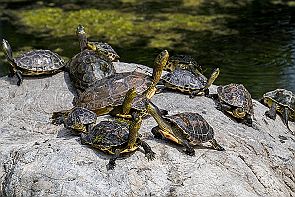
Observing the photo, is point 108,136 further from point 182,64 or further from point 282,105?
point 282,105

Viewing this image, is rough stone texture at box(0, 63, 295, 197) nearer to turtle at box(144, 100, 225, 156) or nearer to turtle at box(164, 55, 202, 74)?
turtle at box(144, 100, 225, 156)

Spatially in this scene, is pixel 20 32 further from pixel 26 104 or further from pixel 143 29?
pixel 26 104

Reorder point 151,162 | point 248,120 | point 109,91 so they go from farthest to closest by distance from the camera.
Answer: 1. point 248,120
2. point 109,91
3. point 151,162

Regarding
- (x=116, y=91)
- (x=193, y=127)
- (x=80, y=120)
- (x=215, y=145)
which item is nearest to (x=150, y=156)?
(x=193, y=127)

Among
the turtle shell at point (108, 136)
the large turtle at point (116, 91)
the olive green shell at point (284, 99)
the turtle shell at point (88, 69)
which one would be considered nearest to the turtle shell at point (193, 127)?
the turtle shell at point (108, 136)

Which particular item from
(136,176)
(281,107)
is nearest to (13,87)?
(136,176)

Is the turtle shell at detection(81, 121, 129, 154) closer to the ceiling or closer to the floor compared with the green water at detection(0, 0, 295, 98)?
closer to the ceiling

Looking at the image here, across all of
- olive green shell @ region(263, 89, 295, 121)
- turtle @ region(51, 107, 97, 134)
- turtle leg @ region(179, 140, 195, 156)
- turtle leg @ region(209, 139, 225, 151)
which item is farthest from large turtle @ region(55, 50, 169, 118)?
olive green shell @ region(263, 89, 295, 121)

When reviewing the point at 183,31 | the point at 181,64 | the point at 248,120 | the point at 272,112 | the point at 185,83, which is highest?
the point at 185,83
